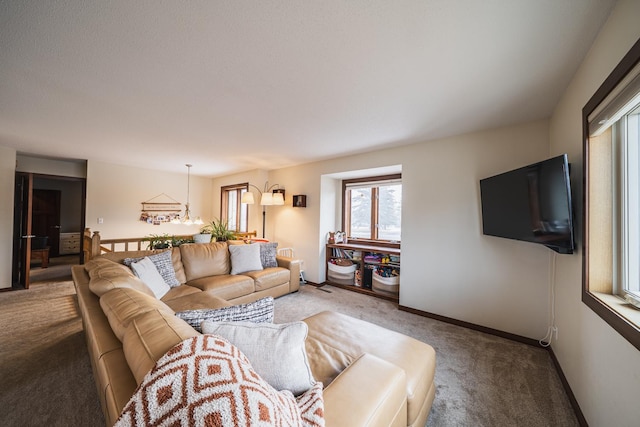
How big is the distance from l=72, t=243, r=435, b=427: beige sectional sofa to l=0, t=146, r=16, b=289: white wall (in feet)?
8.97

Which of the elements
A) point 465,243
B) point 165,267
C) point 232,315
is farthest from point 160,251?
point 465,243

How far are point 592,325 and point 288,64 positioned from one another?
8.22 feet

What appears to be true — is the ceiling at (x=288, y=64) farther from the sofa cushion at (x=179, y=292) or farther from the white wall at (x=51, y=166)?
the white wall at (x=51, y=166)

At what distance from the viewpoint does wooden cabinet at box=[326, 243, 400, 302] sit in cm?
363

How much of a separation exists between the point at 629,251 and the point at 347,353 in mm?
1661

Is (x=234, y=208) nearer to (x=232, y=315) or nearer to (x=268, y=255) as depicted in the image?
(x=268, y=255)

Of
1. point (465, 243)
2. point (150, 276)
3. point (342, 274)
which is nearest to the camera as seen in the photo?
point (150, 276)

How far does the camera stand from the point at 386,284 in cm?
361

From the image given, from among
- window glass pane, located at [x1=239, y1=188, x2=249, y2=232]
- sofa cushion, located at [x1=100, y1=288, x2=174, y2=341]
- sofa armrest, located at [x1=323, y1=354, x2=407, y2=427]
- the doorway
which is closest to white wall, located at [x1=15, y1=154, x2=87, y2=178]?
the doorway

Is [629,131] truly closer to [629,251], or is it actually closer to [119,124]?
[629,251]

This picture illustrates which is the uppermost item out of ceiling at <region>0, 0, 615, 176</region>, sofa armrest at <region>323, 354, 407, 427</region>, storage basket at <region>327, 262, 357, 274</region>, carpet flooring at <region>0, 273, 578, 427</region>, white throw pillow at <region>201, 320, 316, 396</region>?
ceiling at <region>0, 0, 615, 176</region>

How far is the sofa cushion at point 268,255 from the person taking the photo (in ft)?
12.0

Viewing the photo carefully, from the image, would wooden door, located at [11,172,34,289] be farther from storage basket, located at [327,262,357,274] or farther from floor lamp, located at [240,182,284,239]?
storage basket, located at [327,262,357,274]

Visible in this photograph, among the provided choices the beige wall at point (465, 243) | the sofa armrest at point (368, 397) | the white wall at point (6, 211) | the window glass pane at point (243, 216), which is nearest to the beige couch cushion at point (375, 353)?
the sofa armrest at point (368, 397)
